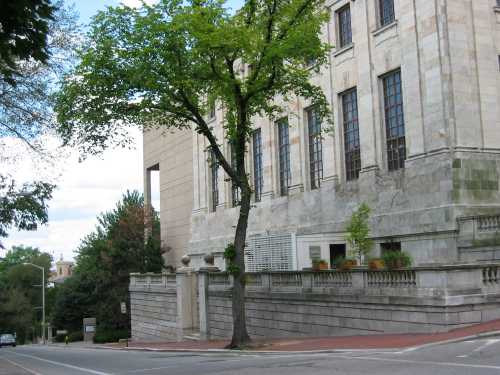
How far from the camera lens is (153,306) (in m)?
45.7

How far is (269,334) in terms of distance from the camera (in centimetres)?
2769

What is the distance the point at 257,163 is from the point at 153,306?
479 inches

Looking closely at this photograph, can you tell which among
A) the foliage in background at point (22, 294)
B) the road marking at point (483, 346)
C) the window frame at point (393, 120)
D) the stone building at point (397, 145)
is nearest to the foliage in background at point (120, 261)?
the foliage in background at point (22, 294)

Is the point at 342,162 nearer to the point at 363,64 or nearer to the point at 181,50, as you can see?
the point at 363,64

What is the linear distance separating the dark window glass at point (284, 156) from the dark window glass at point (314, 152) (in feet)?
7.99

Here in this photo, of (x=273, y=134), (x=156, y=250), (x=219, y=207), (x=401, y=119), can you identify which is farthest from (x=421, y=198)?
(x=156, y=250)

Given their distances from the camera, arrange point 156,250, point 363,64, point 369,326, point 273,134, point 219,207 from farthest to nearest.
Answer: point 156,250 < point 219,207 < point 273,134 < point 363,64 < point 369,326

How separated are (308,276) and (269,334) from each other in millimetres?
4051

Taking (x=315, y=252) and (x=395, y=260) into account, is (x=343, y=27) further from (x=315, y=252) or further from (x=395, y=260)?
(x=395, y=260)

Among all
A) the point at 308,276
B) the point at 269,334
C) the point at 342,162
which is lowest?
the point at 269,334

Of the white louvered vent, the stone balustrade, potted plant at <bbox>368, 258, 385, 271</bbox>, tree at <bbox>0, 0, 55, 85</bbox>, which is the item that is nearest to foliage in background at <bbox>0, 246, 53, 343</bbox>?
the white louvered vent

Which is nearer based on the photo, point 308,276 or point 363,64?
point 308,276

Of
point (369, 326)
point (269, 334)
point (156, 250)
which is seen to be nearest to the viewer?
point (369, 326)

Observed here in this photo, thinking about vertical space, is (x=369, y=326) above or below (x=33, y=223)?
below
